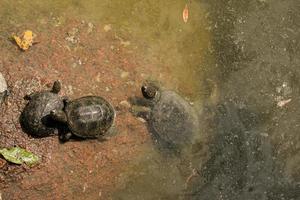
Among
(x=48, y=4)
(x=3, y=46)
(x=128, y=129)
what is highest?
(x=48, y=4)

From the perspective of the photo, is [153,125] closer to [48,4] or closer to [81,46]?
[81,46]

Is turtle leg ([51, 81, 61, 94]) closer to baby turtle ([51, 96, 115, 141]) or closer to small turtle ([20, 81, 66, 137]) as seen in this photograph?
small turtle ([20, 81, 66, 137])

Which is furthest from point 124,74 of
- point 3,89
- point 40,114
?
point 3,89

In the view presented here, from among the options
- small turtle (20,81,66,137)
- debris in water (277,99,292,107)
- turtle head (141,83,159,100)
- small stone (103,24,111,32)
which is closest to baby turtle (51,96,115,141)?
small turtle (20,81,66,137)

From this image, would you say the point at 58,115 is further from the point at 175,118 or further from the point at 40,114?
the point at 175,118

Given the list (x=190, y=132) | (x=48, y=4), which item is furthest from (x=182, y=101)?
(x=48, y=4)
